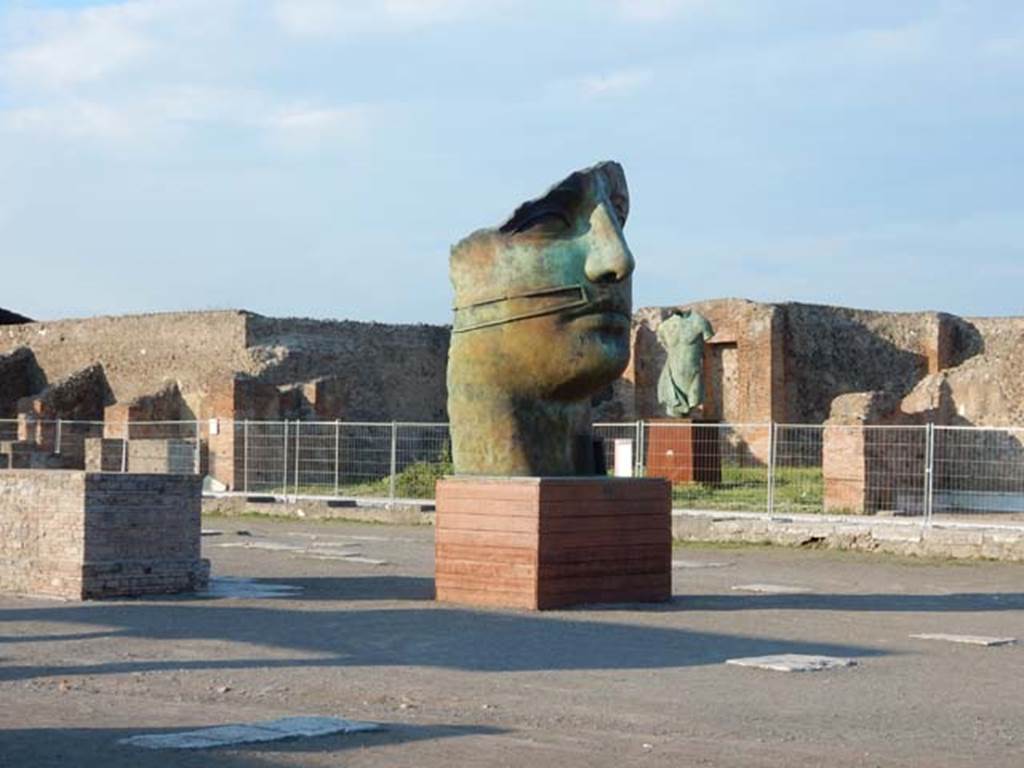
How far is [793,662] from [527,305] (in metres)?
4.08

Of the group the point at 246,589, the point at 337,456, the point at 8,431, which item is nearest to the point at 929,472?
the point at 246,589

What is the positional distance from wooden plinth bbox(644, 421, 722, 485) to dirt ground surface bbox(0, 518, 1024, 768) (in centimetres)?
1060

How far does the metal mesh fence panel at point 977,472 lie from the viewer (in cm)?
2175

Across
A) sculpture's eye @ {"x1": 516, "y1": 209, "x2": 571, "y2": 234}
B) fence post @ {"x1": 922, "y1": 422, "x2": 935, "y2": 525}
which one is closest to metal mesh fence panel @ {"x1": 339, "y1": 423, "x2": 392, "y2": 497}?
fence post @ {"x1": 922, "y1": 422, "x2": 935, "y2": 525}

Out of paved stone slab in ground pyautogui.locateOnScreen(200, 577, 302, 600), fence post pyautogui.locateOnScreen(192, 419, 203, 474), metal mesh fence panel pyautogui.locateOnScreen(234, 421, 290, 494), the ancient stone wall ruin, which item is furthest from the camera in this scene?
the ancient stone wall ruin

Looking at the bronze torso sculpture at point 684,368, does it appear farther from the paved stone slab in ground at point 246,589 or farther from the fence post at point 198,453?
the paved stone slab in ground at point 246,589

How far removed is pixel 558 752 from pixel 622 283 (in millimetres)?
6605

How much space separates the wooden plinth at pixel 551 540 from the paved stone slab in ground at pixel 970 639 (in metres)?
2.50

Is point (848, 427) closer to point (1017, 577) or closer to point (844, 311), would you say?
point (1017, 577)

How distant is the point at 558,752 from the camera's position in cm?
703

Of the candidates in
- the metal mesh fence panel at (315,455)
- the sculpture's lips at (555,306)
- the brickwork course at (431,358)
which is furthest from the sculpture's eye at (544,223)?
the brickwork course at (431,358)

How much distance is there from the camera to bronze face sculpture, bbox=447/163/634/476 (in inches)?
509

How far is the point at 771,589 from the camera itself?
1508 cm

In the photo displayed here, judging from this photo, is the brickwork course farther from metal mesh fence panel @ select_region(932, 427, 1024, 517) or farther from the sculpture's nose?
the sculpture's nose
